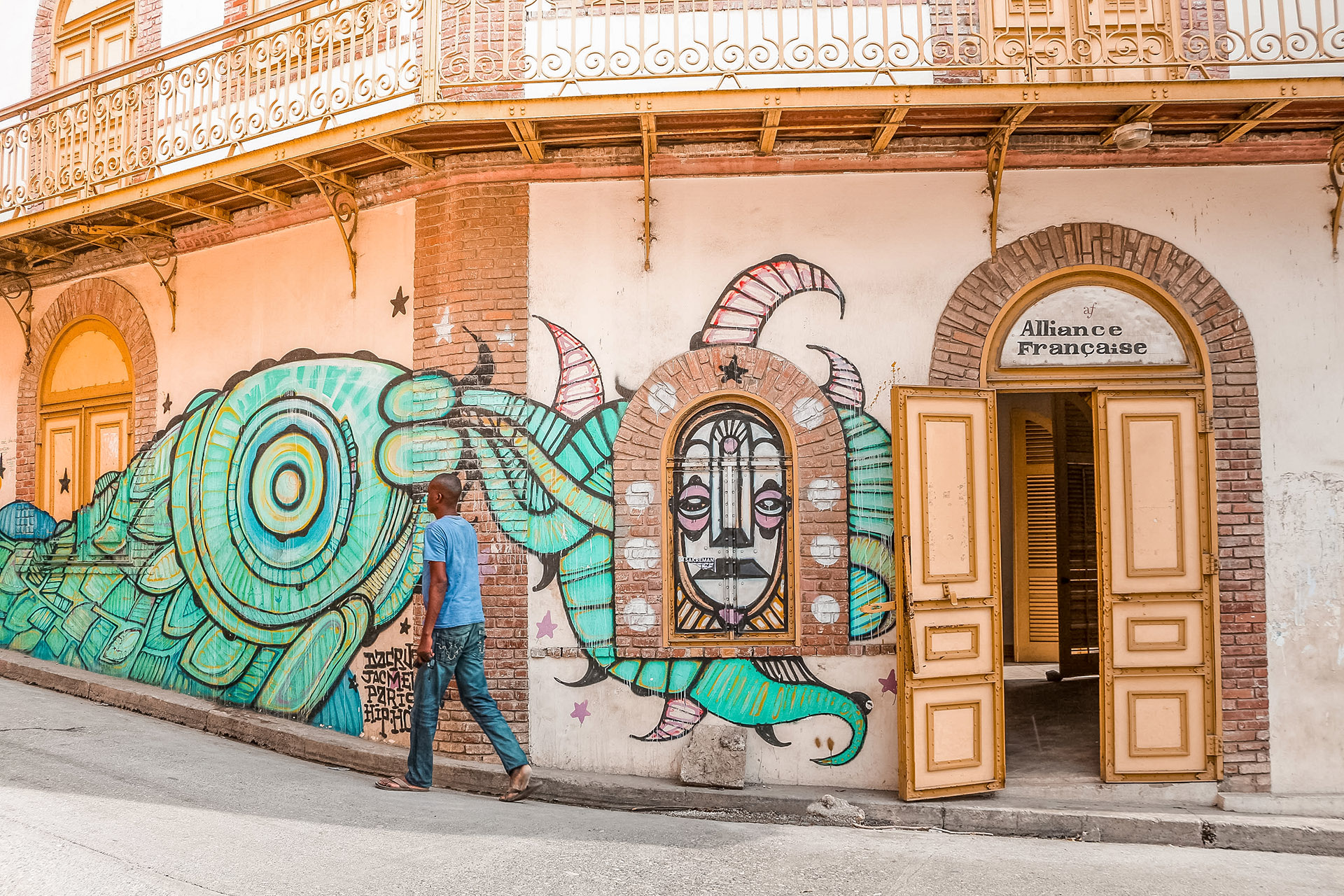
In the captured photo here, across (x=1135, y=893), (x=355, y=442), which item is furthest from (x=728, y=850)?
(x=355, y=442)

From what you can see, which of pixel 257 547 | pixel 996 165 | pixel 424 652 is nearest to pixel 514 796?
pixel 424 652

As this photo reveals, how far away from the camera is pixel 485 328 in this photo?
7.56m

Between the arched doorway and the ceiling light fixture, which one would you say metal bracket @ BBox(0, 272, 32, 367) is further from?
the ceiling light fixture

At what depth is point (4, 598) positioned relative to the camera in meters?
10.6

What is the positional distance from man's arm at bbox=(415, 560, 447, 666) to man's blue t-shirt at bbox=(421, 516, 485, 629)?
4 cm

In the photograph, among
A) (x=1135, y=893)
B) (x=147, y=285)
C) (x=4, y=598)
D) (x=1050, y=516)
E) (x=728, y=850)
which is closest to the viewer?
(x=1135, y=893)

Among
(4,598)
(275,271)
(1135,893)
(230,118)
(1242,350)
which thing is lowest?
(1135,893)

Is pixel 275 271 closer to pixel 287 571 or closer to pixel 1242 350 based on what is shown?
pixel 287 571

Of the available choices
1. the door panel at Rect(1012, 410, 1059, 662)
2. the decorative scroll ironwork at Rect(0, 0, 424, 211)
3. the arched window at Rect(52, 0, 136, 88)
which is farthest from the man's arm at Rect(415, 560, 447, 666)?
the door panel at Rect(1012, 410, 1059, 662)

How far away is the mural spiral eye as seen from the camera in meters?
8.18

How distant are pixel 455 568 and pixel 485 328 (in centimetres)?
189

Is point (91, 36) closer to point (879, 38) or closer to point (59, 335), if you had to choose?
point (59, 335)

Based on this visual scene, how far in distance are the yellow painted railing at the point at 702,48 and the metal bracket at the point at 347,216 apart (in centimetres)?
61

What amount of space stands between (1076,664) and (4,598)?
11.1m
